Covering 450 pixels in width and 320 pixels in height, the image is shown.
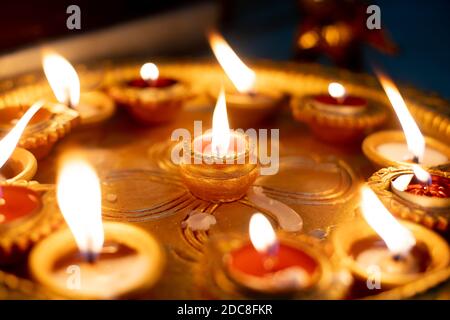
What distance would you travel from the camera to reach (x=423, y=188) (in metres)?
1.26

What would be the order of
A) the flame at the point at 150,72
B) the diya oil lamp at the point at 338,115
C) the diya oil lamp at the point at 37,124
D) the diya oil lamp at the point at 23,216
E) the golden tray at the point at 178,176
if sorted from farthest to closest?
the flame at the point at 150,72 → the diya oil lamp at the point at 338,115 → the diya oil lamp at the point at 37,124 → the golden tray at the point at 178,176 → the diya oil lamp at the point at 23,216

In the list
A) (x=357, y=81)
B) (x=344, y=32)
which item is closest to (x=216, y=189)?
(x=357, y=81)

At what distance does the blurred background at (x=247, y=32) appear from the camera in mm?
2262

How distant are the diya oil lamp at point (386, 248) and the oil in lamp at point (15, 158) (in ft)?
2.25

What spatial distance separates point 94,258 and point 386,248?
0.54 meters

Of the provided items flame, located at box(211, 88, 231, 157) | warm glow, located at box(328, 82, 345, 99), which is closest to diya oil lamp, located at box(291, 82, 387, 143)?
warm glow, located at box(328, 82, 345, 99)

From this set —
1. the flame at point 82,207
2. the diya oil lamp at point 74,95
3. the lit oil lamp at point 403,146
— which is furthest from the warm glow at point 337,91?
the flame at point 82,207

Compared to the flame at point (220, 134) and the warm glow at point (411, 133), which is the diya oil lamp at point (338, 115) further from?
the flame at point (220, 134)

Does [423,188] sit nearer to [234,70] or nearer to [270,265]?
[270,265]

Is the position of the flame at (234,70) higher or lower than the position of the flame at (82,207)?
higher

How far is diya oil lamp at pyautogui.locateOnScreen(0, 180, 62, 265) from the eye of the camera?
105 centimetres

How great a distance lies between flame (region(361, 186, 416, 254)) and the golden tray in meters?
0.10

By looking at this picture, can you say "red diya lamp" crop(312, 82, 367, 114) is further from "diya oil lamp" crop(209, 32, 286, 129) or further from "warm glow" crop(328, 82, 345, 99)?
"diya oil lamp" crop(209, 32, 286, 129)
